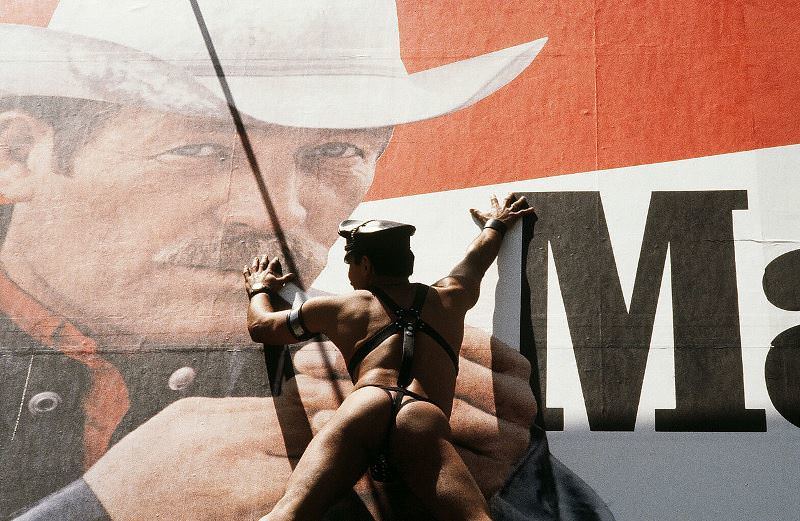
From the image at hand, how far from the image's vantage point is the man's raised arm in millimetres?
5301

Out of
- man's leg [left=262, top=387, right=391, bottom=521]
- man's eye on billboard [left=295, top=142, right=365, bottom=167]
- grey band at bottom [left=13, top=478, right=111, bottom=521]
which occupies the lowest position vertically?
grey band at bottom [left=13, top=478, right=111, bottom=521]

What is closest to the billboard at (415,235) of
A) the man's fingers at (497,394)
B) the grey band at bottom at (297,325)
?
the man's fingers at (497,394)

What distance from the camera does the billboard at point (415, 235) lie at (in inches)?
206

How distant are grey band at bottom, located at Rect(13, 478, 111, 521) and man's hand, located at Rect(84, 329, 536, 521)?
60mm

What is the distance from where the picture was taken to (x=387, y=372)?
4.63 m

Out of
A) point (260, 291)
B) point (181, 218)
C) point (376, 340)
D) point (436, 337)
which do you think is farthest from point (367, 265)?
point (181, 218)

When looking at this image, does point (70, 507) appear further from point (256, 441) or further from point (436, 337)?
point (436, 337)

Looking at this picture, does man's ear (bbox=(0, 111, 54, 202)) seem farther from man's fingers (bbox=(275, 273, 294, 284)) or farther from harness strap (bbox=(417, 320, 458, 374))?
harness strap (bbox=(417, 320, 458, 374))

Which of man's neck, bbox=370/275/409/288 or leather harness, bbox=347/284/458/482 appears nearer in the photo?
leather harness, bbox=347/284/458/482

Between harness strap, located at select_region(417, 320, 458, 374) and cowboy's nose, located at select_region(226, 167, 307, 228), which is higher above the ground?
cowboy's nose, located at select_region(226, 167, 307, 228)

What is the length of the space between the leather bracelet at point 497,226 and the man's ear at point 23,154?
10.6ft

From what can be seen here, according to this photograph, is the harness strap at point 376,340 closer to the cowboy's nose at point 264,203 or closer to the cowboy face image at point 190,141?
the cowboy face image at point 190,141

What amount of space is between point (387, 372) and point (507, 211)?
5.44 ft

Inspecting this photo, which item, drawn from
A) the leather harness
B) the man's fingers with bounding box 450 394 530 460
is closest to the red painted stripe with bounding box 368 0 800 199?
the leather harness
